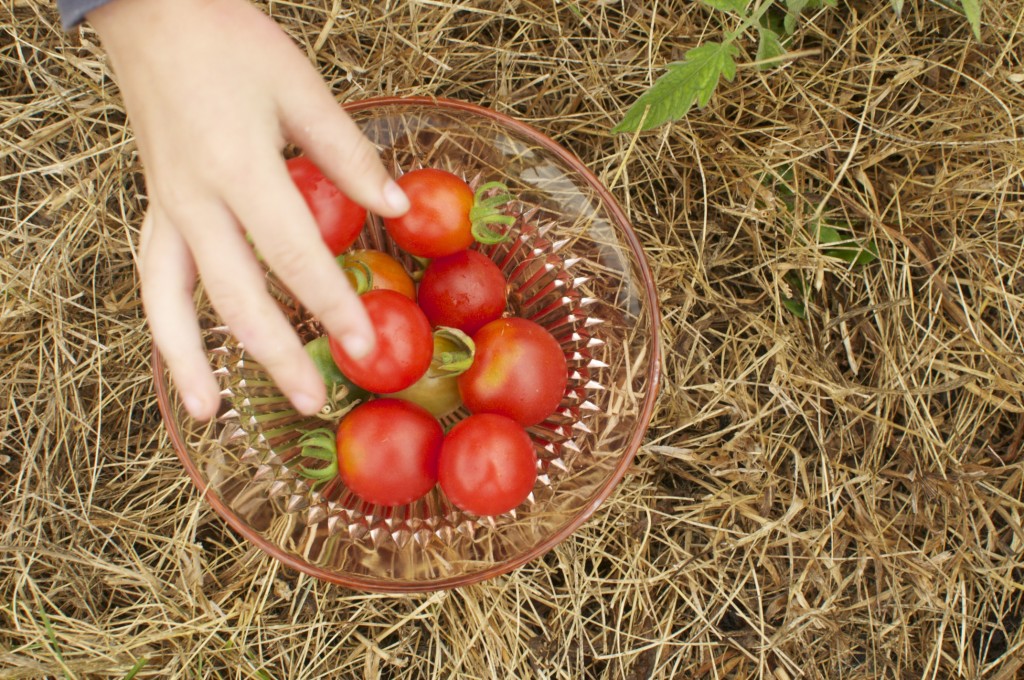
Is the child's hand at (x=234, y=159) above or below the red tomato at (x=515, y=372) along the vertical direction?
above

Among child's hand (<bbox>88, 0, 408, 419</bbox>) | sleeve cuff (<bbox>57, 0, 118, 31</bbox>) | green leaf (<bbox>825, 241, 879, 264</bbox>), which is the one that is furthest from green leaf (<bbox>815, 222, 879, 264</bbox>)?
sleeve cuff (<bbox>57, 0, 118, 31</bbox>)

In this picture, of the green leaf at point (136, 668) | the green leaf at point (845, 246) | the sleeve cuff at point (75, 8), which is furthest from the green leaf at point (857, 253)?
the green leaf at point (136, 668)

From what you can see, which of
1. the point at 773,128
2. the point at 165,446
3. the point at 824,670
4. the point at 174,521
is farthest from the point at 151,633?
the point at 773,128

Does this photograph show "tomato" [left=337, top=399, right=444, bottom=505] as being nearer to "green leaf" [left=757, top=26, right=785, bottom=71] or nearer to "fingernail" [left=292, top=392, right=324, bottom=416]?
"fingernail" [left=292, top=392, right=324, bottom=416]

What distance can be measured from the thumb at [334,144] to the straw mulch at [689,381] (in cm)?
69

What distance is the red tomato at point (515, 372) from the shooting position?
1.22m

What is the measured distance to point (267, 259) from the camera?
99 centimetres

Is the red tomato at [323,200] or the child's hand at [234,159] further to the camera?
the red tomato at [323,200]

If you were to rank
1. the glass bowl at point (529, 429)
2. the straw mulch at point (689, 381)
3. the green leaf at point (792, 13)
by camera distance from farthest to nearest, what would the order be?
1. the straw mulch at point (689, 381)
2. the green leaf at point (792, 13)
3. the glass bowl at point (529, 429)

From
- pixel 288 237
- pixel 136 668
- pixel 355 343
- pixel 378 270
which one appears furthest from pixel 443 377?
pixel 136 668

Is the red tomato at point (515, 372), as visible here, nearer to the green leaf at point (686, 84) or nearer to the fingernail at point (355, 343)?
the fingernail at point (355, 343)

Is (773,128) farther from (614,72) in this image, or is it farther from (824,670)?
(824,670)

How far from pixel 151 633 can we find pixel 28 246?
2.85 feet

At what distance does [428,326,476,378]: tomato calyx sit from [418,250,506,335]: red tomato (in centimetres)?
4
